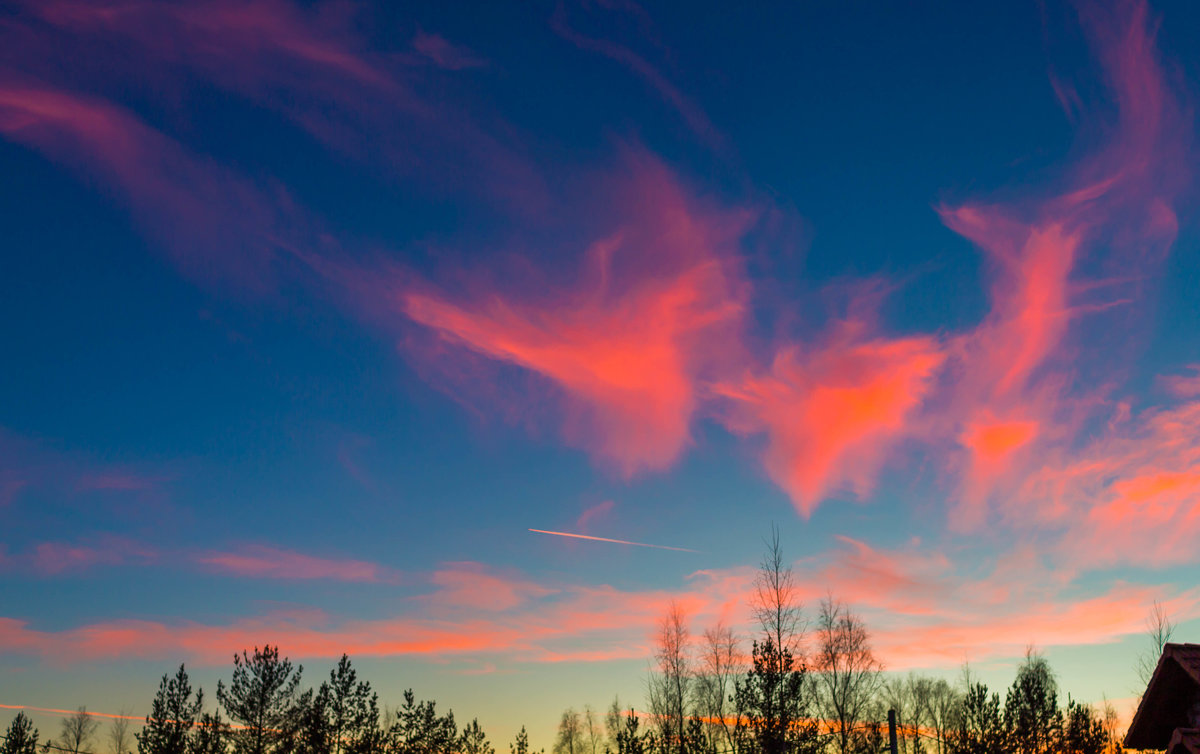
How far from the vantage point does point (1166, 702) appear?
47.9 feet

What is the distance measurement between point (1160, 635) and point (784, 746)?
34.4 meters

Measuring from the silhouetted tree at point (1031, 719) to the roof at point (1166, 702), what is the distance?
21.0 meters

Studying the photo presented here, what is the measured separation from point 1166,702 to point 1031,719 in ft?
71.8

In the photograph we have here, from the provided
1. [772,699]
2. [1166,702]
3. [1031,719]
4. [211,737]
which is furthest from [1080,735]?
[211,737]

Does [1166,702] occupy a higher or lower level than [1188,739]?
higher

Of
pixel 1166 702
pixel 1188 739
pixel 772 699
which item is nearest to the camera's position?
pixel 1188 739

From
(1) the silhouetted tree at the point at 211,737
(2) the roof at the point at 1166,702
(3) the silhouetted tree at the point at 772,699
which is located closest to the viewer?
(2) the roof at the point at 1166,702

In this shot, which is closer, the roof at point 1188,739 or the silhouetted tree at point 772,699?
the roof at point 1188,739

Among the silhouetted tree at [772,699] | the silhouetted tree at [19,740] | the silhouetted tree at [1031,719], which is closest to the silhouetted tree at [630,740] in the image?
the silhouetted tree at [772,699]

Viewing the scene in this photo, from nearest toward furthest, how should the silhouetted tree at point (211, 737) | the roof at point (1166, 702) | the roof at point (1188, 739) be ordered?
the roof at point (1188, 739), the roof at point (1166, 702), the silhouetted tree at point (211, 737)

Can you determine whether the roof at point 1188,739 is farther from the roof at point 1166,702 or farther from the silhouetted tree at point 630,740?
the silhouetted tree at point 630,740

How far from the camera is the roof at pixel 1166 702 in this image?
45.3 feet

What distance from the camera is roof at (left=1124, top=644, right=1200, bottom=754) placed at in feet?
45.3

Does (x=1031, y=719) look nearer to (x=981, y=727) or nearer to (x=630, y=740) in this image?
(x=981, y=727)
